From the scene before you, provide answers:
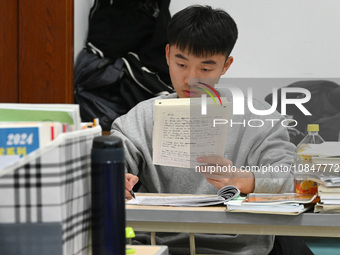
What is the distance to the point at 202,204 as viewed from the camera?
141 centimetres

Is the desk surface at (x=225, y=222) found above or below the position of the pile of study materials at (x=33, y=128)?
below

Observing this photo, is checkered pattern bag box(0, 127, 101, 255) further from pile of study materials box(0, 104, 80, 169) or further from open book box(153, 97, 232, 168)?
open book box(153, 97, 232, 168)

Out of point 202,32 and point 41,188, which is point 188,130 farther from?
point 41,188

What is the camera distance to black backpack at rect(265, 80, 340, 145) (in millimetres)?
2729

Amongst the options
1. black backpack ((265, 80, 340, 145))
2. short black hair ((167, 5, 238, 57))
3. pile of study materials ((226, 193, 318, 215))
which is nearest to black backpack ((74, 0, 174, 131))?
black backpack ((265, 80, 340, 145))

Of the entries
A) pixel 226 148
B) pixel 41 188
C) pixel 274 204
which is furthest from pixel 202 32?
pixel 41 188

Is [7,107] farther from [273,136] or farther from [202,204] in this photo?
[273,136]

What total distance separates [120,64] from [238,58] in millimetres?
759

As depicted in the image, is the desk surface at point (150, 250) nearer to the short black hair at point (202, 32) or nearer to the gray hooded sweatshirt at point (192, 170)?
the gray hooded sweatshirt at point (192, 170)

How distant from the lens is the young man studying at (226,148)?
163 centimetres

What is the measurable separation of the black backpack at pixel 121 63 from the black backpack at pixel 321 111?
2.16ft

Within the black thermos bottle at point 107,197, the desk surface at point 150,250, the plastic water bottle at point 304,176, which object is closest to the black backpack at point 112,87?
the plastic water bottle at point 304,176

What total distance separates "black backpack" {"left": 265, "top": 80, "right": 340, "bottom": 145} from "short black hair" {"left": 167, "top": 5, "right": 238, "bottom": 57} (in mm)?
890

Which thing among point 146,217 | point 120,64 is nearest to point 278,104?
point 120,64
